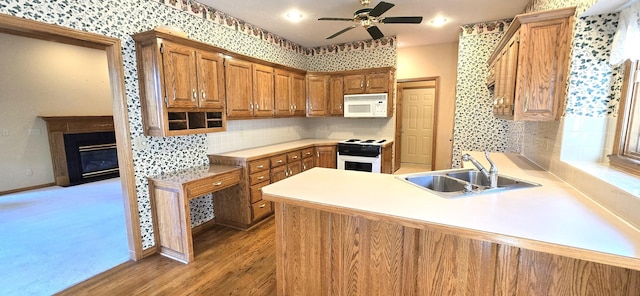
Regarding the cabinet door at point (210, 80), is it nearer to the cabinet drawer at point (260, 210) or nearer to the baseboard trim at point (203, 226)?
the cabinet drawer at point (260, 210)

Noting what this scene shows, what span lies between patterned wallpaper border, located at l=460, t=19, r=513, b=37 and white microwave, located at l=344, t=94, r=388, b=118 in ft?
4.89

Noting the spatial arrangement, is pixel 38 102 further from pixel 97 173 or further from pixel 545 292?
pixel 545 292

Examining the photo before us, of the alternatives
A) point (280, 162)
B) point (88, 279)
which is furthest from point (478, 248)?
point (88, 279)

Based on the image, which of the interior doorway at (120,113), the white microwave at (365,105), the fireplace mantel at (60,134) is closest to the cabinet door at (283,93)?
the white microwave at (365,105)

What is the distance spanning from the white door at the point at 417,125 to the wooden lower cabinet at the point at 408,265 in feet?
18.2

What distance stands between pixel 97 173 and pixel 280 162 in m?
4.81

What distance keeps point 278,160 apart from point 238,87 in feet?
3.60

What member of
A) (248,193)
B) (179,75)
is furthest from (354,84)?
(179,75)

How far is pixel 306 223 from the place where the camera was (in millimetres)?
1768

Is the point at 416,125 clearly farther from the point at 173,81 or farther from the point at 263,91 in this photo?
the point at 173,81

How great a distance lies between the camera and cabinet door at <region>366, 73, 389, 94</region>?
453cm

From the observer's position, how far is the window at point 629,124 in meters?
1.58

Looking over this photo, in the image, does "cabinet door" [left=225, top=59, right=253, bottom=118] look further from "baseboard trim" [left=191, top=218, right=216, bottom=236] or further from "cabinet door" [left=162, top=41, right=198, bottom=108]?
"baseboard trim" [left=191, top=218, right=216, bottom=236]

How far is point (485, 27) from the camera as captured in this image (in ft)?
12.9
